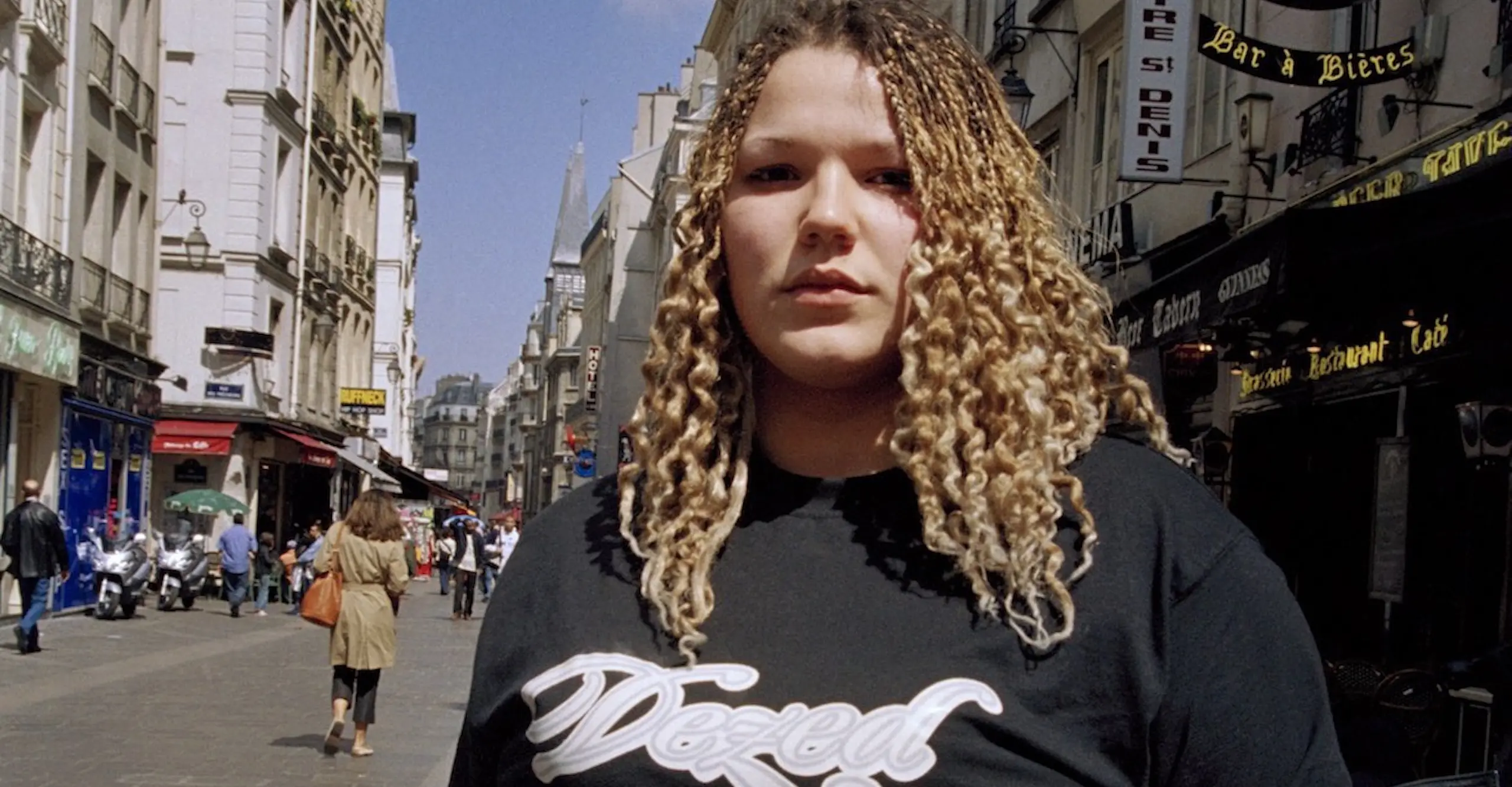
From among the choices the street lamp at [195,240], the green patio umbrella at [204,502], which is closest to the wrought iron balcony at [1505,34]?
the green patio umbrella at [204,502]

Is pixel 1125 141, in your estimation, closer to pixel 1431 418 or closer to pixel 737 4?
pixel 1431 418

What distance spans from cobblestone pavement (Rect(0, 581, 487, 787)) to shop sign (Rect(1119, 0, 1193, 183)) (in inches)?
282

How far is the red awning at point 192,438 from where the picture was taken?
99.6ft

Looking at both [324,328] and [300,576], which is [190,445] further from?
[324,328]

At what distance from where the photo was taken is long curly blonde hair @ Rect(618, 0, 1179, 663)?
1649 mm

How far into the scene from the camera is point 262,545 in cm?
2823

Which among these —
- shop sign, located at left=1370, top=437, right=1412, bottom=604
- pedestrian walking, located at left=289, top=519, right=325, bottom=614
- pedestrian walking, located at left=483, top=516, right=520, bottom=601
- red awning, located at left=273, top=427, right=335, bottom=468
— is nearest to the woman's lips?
shop sign, located at left=1370, top=437, right=1412, bottom=604

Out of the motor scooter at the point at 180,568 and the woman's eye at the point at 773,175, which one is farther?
the motor scooter at the point at 180,568

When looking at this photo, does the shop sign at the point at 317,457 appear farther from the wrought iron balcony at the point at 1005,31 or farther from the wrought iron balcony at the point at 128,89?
the wrought iron balcony at the point at 1005,31

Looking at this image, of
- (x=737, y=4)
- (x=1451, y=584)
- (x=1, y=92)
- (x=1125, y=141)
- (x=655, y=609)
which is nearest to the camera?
(x=655, y=609)

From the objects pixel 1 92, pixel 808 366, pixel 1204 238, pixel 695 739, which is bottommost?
pixel 695 739

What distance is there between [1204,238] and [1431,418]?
428 cm

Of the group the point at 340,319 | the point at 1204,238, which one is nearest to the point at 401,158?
the point at 340,319

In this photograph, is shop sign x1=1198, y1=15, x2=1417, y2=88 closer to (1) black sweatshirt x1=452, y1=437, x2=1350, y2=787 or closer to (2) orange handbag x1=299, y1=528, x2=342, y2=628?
(2) orange handbag x1=299, y1=528, x2=342, y2=628
